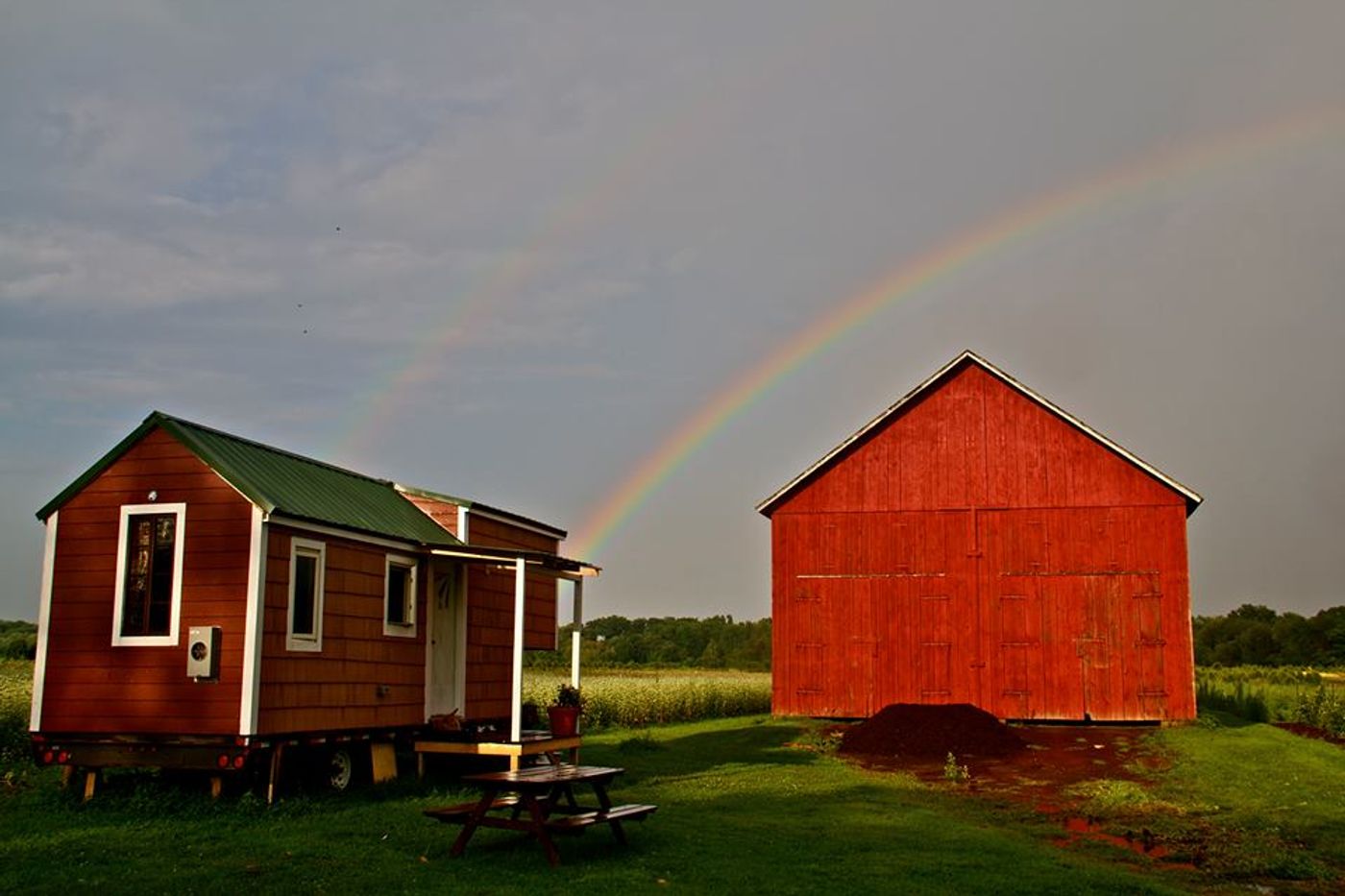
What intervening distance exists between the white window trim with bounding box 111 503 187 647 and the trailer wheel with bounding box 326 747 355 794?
2.89 meters

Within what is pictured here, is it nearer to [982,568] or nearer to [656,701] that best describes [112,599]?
[982,568]

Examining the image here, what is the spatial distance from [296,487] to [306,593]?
5.91 feet

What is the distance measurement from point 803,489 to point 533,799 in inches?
846

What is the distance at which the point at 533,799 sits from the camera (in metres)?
12.9

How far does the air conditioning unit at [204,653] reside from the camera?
16.3 meters

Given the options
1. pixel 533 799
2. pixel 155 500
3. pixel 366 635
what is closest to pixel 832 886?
pixel 533 799

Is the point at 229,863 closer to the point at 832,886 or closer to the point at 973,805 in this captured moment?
the point at 832,886

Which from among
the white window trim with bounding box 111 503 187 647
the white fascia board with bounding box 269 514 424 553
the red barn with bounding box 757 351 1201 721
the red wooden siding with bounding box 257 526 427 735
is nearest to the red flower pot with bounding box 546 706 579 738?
the red wooden siding with bounding box 257 526 427 735

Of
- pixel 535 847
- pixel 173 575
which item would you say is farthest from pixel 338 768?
pixel 535 847

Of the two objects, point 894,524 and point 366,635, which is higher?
point 894,524

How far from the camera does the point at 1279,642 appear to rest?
90.1m

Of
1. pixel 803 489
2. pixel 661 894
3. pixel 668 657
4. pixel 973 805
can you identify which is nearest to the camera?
pixel 661 894

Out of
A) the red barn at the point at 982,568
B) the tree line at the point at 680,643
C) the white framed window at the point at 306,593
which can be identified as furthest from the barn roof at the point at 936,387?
the tree line at the point at 680,643

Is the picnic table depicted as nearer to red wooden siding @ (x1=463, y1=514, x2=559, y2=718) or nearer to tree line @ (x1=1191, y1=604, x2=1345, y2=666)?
red wooden siding @ (x1=463, y1=514, x2=559, y2=718)
